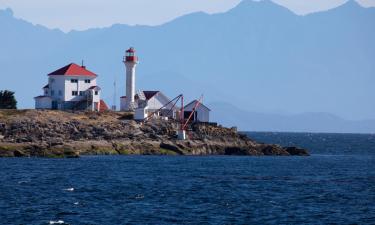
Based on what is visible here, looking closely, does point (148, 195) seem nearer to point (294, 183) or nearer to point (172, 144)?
point (294, 183)

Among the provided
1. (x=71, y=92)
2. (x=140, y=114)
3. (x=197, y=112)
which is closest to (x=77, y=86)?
(x=71, y=92)

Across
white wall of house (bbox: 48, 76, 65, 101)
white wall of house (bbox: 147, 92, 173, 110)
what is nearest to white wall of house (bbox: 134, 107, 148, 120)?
white wall of house (bbox: 147, 92, 173, 110)

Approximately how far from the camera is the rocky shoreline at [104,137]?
10644 centimetres

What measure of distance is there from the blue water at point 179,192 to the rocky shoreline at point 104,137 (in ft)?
15.3

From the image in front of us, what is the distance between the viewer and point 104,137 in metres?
114

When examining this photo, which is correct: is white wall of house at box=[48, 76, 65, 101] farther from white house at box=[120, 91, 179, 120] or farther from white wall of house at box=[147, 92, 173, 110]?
white wall of house at box=[147, 92, 173, 110]

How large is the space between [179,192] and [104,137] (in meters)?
46.3

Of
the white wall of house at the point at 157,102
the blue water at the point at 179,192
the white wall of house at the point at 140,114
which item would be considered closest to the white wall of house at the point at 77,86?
the white wall of house at the point at 140,114

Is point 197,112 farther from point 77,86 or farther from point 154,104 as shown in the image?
point 77,86

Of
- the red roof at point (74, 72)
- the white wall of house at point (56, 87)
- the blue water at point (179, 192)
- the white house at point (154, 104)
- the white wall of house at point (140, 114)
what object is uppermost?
the red roof at point (74, 72)

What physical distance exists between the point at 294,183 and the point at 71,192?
23.0m

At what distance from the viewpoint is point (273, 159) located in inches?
4643

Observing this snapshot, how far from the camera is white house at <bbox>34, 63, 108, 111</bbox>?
128 m

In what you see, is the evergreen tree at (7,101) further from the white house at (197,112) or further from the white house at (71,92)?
the white house at (197,112)
